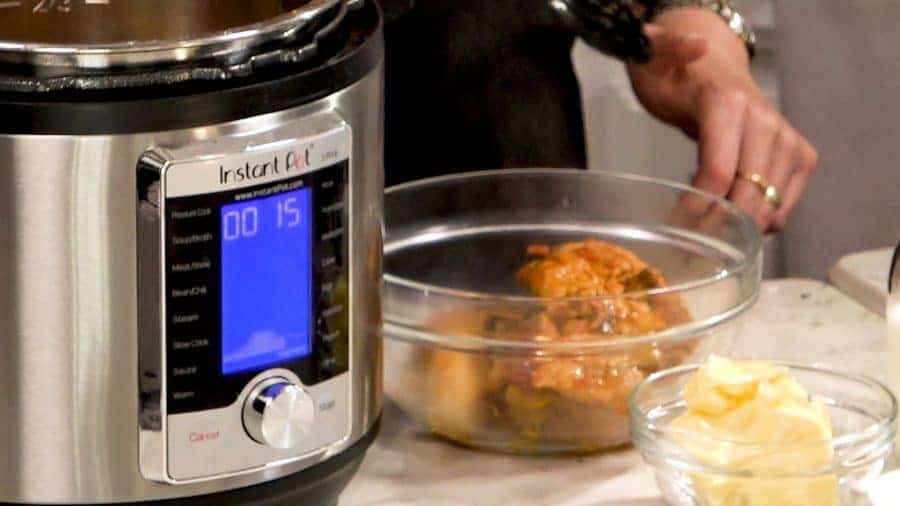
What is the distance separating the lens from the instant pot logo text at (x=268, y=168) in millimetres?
706

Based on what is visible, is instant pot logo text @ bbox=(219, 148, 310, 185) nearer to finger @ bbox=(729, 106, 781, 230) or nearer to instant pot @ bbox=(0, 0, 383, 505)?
instant pot @ bbox=(0, 0, 383, 505)

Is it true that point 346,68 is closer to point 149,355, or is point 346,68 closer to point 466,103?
point 149,355

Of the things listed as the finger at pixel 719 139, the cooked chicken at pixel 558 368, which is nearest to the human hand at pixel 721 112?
the finger at pixel 719 139

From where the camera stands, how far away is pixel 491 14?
1.28m

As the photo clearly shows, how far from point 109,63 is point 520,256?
1.61 feet

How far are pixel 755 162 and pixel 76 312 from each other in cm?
75

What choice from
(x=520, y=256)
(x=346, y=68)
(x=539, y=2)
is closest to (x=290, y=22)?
(x=346, y=68)

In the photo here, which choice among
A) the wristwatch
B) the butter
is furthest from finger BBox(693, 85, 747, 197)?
the butter

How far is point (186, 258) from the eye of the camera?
0.71m

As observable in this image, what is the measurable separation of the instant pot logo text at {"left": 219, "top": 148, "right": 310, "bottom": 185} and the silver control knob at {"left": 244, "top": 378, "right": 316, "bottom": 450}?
0.10 m

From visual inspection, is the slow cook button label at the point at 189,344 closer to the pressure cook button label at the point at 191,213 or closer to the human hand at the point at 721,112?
the pressure cook button label at the point at 191,213

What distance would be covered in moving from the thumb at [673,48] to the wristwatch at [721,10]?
8 cm

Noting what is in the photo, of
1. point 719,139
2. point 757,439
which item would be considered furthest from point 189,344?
point 719,139

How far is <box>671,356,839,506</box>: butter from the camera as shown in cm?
83
